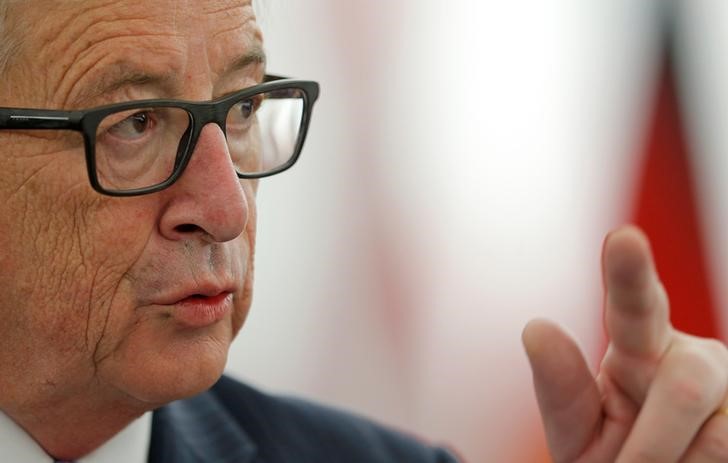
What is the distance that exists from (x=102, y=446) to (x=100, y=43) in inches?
24.7

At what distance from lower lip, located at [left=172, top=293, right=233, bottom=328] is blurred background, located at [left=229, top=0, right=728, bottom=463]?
177 cm

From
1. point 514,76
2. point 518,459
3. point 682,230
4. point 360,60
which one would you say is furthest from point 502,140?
point 518,459

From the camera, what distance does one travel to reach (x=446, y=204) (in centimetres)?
358

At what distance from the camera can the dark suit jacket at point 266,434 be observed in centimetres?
196

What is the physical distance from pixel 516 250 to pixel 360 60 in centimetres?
78

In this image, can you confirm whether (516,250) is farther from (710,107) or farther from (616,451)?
(616,451)


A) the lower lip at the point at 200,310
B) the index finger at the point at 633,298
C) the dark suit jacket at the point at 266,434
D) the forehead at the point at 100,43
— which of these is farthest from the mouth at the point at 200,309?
the index finger at the point at 633,298

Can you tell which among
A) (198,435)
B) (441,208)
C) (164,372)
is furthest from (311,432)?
(441,208)

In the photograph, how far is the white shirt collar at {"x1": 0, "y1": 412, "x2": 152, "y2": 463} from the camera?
5.34ft

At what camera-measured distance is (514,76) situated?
357 centimetres

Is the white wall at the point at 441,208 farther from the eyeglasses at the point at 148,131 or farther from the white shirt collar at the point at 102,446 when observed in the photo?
the eyeglasses at the point at 148,131

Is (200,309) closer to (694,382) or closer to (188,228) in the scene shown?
(188,228)

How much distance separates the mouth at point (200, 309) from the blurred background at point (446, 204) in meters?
1.77

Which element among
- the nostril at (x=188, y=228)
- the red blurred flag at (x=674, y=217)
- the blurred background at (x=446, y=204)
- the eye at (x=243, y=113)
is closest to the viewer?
the nostril at (x=188, y=228)
